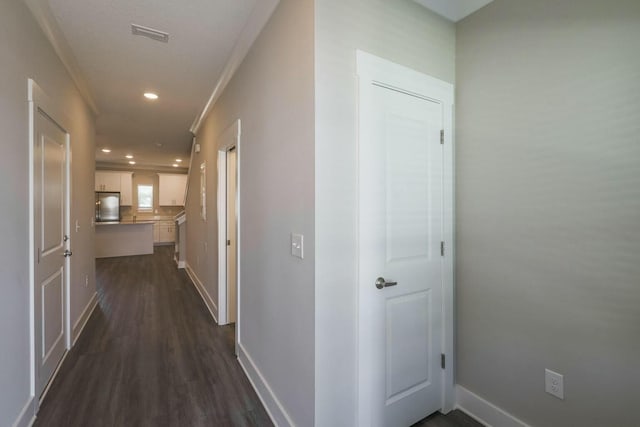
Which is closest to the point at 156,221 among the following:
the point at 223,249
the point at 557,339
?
the point at 223,249

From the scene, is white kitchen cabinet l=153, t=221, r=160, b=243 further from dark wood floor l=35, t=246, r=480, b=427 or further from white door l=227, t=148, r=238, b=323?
white door l=227, t=148, r=238, b=323

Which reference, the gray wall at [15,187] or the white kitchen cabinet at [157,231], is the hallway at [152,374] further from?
the white kitchen cabinet at [157,231]

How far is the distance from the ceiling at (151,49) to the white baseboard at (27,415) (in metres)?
2.51

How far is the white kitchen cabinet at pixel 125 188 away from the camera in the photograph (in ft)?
28.2

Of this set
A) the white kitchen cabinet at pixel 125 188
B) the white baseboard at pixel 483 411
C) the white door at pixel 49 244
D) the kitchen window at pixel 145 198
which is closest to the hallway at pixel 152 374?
the white door at pixel 49 244

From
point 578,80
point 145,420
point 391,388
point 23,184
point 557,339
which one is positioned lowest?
point 145,420

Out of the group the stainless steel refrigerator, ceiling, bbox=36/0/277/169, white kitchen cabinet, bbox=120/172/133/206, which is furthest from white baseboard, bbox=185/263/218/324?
white kitchen cabinet, bbox=120/172/133/206

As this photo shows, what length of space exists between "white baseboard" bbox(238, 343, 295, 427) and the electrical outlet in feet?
4.66

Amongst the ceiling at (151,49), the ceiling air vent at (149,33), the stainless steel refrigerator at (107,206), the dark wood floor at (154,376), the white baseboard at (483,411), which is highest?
the ceiling at (151,49)

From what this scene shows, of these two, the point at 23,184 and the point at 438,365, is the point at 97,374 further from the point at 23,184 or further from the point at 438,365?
the point at 438,365

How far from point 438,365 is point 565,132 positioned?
1.57 meters

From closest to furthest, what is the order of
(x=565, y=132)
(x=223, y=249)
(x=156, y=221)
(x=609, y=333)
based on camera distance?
1. (x=609, y=333)
2. (x=565, y=132)
3. (x=223, y=249)
4. (x=156, y=221)

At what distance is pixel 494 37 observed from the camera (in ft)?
5.86

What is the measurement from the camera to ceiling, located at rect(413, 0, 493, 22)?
1816 mm
